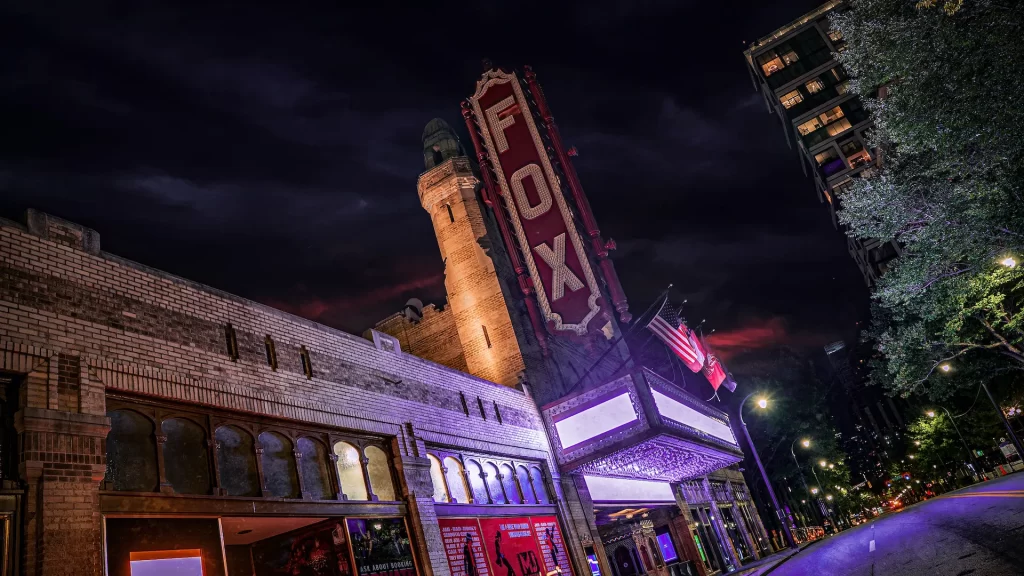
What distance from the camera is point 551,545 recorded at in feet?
60.9

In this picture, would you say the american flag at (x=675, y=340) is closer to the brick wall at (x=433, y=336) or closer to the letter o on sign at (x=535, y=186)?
the letter o on sign at (x=535, y=186)

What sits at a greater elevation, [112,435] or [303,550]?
[112,435]

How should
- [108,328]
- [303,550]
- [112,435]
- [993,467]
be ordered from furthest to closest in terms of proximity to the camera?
1. [993,467]
2. [303,550]
3. [108,328]
4. [112,435]

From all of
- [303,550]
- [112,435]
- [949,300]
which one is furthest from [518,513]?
[949,300]

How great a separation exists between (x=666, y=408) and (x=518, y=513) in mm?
6687

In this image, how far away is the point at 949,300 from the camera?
24.5 metres

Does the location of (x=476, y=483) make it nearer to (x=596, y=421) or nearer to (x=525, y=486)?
(x=525, y=486)

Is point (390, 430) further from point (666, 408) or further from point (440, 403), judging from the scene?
point (666, 408)

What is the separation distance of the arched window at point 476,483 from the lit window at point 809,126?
254ft

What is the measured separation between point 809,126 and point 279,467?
84.2 metres

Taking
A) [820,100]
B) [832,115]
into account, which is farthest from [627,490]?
[820,100]

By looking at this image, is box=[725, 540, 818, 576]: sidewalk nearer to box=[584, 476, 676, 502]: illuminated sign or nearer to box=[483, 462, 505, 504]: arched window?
box=[584, 476, 676, 502]: illuminated sign

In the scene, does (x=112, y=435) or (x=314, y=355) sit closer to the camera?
(x=112, y=435)

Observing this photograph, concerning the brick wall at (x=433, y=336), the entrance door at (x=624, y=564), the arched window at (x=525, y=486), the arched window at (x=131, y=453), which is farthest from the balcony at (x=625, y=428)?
the arched window at (x=131, y=453)
